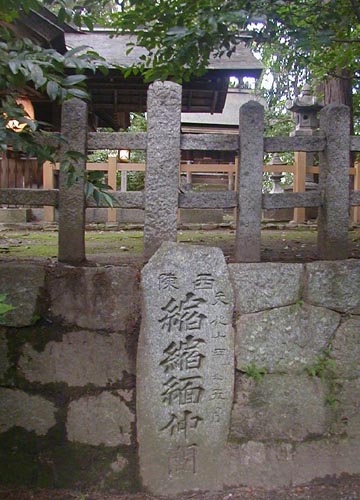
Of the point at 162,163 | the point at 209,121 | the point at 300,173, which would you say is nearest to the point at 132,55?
the point at 300,173

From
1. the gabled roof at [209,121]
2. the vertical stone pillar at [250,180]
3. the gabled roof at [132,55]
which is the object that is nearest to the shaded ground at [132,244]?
the vertical stone pillar at [250,180]

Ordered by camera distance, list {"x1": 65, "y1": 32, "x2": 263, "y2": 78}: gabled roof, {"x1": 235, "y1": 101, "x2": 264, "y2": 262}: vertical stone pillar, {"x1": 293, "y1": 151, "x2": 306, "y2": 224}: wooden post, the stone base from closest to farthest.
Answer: {"x1": 235, "y1": 101, "x2": 264, "y2": 262}: vertical stone pillar
the stone base
{"x1": 293, "y1": 151, "x2": 306, "y2": 224}: wooden post
{"x1": 65, "y1": 32, "x2": 263, "y2": 78}: gabled roof

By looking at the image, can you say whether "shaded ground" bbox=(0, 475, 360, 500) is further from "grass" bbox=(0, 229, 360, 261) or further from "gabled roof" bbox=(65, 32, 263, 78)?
"gabled roof" bbox=(65, 32, 263, 78)

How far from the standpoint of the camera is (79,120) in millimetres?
2953

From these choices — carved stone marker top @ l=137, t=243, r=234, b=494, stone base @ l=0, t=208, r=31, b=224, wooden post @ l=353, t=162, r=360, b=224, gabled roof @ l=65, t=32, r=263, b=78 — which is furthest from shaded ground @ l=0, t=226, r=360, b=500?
gabled roof @ l=65, t=32, r=263, b=78

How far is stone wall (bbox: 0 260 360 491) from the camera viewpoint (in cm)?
287

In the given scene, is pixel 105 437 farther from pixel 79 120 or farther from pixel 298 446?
pixel 79 120

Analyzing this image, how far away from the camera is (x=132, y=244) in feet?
14.1

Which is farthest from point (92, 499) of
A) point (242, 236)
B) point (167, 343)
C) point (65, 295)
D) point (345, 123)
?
point (345, 123)

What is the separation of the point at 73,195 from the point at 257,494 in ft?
7.21

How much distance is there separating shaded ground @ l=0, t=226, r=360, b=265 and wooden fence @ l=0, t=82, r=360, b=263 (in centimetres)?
29

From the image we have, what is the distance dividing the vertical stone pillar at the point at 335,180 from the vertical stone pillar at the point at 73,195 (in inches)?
63.6

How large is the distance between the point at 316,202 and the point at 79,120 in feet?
5.48

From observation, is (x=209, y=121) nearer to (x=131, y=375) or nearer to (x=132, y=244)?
(x=132, y=244)
